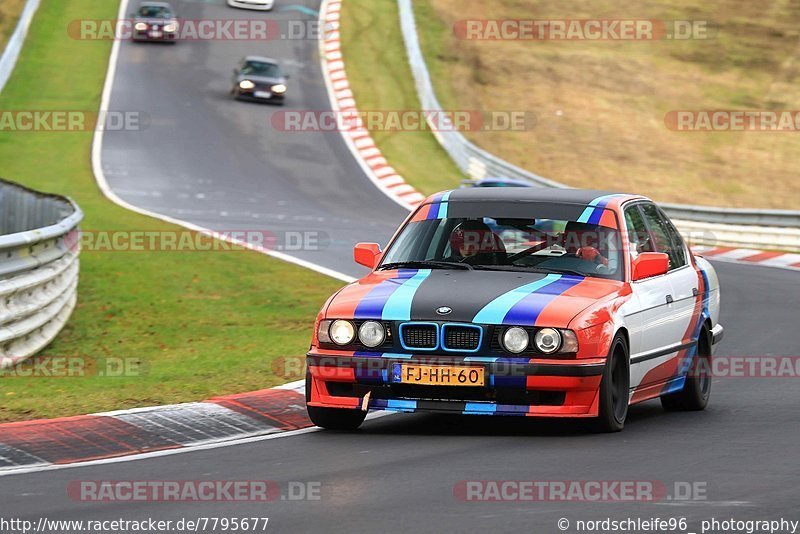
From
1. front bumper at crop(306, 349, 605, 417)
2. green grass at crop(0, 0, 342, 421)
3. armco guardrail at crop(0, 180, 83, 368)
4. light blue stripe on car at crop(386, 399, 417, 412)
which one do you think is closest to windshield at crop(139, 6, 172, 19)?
green grass at crop(0, 0, 342, 421)

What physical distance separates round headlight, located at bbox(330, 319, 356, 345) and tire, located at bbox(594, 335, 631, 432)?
1475mm

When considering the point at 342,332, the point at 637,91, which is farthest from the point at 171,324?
the point at 637,91

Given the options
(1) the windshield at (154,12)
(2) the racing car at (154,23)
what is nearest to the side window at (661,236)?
(2) the racing car at (154,23)

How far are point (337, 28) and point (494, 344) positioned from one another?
3932 cm

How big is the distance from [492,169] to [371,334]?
2408cm

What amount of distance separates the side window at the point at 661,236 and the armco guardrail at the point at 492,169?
15373mm

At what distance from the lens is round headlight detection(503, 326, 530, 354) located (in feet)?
27.7

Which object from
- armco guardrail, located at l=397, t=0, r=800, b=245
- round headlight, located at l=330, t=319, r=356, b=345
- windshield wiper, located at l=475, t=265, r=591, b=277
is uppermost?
windshield wiper, located at l=475, t=265, r=591, b=277

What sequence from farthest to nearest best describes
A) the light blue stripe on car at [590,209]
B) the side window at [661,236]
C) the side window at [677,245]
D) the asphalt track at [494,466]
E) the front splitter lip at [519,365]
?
the side window at [677,245]
the side window at [661,236]
the light blue stripe on car at [590,209]
the front splitter lip at [519,365]
the asphalt track at [494,466]

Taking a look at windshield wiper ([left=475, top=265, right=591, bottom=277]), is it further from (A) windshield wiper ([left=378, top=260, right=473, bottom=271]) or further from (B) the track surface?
(B) the track surface

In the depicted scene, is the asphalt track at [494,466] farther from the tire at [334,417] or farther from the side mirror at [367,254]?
the side mirror at [367,254]

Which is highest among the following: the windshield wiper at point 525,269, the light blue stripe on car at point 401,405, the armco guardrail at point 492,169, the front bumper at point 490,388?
the windshield wiper at point 525,269

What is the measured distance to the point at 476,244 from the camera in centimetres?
953

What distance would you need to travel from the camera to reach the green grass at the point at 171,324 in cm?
1075
